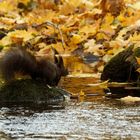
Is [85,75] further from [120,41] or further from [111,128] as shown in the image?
[111,128]

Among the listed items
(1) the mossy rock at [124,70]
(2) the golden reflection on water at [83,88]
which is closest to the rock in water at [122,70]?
(1) the mossy rock at [124,70]

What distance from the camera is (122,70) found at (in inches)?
242

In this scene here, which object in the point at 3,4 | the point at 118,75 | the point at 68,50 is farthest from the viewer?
the point at 3,4

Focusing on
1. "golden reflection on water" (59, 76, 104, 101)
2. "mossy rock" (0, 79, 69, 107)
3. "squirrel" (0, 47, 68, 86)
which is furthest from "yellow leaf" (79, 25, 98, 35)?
"mossy rock" (0, 79, 69, 107)

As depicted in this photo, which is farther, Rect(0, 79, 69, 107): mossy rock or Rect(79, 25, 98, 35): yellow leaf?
Rect(79, 25, 98, 35): yellow leaf

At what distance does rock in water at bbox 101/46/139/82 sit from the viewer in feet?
20.0

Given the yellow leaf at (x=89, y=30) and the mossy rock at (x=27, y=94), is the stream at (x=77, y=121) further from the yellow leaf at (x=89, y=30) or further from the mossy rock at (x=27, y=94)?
the yellow leaf at (x=89, y=30)

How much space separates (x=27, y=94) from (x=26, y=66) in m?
0.26

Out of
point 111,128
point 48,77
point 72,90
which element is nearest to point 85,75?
point 72,90

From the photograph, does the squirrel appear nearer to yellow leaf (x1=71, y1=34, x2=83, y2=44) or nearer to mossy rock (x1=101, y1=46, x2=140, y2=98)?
mossy rock (x1=101, y1=46, x2=140, y2=98)

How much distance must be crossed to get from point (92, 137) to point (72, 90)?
221 centimetres

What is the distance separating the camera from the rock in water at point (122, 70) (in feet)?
20.0

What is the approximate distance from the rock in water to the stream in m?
1.09

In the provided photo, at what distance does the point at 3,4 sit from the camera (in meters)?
10.0
